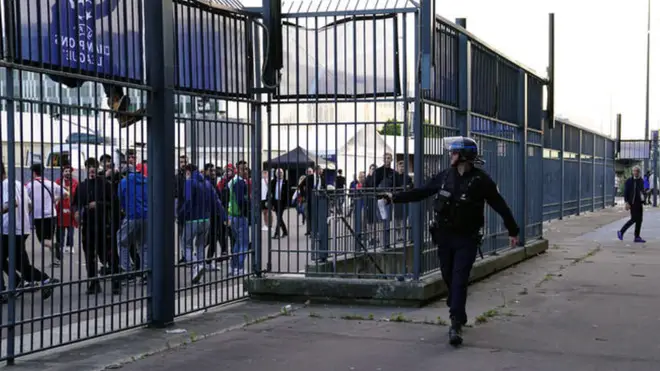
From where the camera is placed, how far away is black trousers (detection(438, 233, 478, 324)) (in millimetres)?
7305

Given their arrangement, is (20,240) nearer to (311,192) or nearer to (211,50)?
(211,50)

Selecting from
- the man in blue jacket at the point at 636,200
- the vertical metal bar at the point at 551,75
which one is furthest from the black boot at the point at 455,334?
the man in blue jacket at the point at 636,200

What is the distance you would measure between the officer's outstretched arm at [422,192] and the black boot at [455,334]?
123cm

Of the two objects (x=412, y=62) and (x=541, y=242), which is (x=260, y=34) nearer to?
(x=412, y=62)

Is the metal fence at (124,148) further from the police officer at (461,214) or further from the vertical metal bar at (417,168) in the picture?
the police officer at (461,214)

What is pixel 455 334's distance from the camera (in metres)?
7.17

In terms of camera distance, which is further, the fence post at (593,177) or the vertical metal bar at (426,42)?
the fence post at (593,177)

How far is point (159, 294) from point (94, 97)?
6.58 ft

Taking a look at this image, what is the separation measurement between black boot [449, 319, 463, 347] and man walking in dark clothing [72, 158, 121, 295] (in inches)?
117

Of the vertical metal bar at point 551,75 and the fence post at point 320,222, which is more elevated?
the vertical metal bar at point 551,75

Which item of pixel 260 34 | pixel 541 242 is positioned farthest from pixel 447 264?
pixel 541 242

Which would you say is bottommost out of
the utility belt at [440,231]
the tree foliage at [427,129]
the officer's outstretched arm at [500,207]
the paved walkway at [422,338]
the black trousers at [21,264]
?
the paved walkway at [422,338]

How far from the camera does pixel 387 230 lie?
10203 mm

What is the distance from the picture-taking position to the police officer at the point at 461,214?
7.45m
